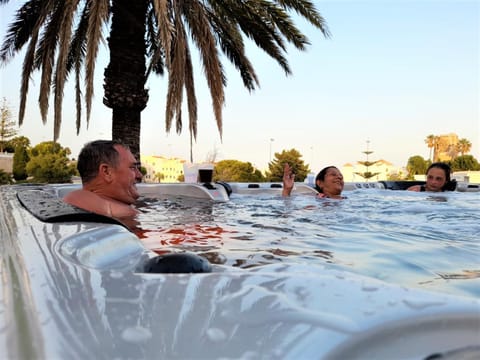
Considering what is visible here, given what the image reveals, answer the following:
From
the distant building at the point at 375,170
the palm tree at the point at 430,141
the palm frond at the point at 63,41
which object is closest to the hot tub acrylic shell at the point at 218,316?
the palm frond at the point at 63,41

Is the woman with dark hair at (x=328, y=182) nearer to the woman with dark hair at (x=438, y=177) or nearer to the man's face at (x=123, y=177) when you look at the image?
the woman with dark hair at (x=438, y=177)

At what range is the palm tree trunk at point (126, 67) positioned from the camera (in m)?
4.89

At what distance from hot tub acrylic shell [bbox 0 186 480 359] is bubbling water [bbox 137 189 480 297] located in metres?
0.55

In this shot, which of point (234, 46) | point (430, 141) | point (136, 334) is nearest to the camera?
point (136, 334)

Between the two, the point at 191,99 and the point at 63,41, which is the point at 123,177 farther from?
the point at 191,99

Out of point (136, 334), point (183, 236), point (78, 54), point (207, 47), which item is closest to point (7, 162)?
point (78, 54)

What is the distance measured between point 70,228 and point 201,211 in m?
2.02

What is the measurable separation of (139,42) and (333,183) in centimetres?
304

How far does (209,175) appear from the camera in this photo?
15.7 feet

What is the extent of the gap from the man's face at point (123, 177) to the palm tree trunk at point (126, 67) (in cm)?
310

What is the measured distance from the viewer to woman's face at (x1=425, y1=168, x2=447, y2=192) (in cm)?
443

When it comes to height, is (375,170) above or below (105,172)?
above

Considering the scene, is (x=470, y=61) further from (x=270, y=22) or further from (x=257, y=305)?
(x=257, y=305)

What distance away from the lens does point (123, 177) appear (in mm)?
2080
